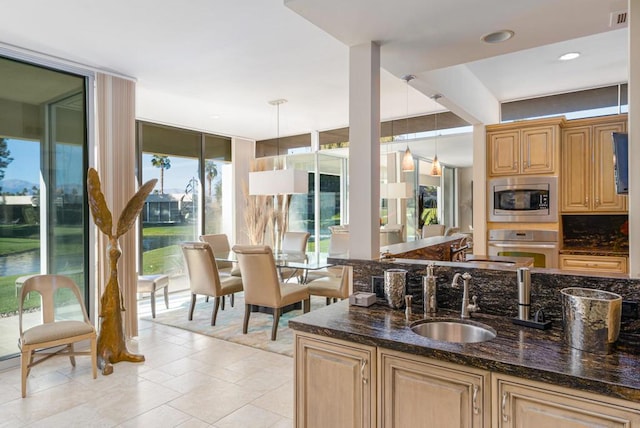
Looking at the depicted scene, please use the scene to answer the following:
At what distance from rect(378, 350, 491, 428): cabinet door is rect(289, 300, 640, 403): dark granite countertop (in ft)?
0.16

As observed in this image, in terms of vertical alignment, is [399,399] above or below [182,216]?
below

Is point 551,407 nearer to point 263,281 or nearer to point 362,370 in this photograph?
point 362,370

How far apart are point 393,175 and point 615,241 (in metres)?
3.07

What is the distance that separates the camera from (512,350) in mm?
1478

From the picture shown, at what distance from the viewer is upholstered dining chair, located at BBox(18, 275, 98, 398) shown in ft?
9.44

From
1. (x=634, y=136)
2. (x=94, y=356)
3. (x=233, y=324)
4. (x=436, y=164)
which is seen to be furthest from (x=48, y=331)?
(x=436, y=164)

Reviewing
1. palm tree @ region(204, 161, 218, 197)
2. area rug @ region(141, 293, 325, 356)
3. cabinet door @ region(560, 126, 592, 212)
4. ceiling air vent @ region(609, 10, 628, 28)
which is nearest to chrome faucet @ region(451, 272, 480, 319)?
ceiling air vent @ region(609, 10, 628, 28)

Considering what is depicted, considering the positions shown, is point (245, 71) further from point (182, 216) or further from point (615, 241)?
point (615, 241)

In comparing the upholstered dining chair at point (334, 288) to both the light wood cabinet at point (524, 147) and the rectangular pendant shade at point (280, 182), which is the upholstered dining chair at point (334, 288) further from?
the light wood cabinet at point (524, 147)

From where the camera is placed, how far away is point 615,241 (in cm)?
431

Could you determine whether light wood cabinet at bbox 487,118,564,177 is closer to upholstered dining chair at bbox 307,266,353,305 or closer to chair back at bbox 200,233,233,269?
upholstered dining chair at bbox 307,266,353,305

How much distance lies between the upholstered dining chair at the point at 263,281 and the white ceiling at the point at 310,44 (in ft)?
5.93

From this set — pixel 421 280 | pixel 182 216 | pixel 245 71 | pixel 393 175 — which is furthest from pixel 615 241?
pixel 182 216

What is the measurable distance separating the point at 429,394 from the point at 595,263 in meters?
3.48
